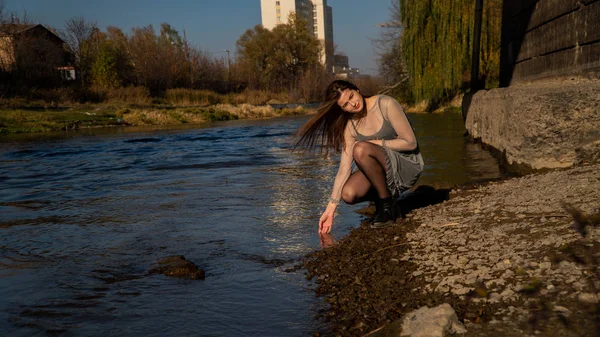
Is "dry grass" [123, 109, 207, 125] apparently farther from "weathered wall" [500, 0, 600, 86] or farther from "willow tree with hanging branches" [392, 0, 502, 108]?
"weathered wall" [500, 0, 600, 86]

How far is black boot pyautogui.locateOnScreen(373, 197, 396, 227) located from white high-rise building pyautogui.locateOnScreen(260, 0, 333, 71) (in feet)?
337

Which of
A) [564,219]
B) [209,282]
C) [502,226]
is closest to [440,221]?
[502,226]

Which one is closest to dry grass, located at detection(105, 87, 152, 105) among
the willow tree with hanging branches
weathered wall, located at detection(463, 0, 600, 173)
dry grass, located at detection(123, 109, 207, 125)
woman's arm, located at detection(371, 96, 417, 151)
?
dry grass, located at detection(123, 109, 207, 125)

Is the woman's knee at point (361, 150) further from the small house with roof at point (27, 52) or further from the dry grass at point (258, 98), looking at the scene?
the dry grass at point (258, 98)

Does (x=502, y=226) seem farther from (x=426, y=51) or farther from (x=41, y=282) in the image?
(x=426, y=51)

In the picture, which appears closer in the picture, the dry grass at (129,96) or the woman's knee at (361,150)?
the woman's knee at (361,150)

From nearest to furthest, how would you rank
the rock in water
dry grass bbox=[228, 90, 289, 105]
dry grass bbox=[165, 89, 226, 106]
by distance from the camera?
the rock in water, dry grass bbox=[165, 89, 226, 106], dry grass bbox=[228, 90, 289, 105]

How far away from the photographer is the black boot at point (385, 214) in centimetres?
459

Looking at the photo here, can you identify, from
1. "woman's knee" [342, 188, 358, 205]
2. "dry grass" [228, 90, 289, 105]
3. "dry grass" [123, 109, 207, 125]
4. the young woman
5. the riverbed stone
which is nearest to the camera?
the riverbed stone

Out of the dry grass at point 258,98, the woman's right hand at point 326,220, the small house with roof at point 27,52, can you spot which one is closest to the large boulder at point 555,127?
the woman's right hand at point 326,220

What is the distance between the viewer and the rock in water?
382 cm

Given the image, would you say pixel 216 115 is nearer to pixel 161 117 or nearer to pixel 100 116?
pixel 161 117

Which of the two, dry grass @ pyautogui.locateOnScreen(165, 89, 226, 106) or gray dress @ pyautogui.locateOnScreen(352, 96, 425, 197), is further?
dry grass @ pyautogui.locateOnScreen(165, 89, 226, 106)

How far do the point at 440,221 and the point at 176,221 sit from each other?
2.72 m
